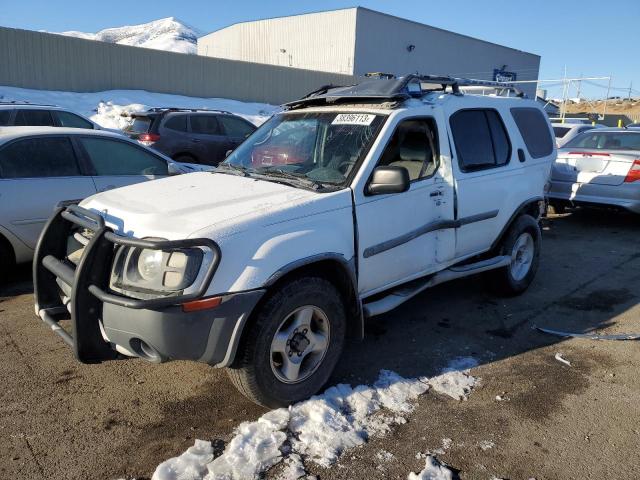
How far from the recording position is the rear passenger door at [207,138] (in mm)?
11695

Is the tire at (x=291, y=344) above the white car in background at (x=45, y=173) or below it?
below

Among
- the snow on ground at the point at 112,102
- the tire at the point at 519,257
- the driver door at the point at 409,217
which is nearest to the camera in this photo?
the driver door at the point at 409,217

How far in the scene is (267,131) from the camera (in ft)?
14.9

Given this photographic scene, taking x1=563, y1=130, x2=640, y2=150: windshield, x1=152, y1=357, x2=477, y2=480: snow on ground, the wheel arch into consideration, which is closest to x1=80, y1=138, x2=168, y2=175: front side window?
the wheel arch

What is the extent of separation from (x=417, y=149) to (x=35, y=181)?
147 inches

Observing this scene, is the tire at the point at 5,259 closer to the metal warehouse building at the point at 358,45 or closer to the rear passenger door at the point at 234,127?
the rear passenger door at the point at 234,127

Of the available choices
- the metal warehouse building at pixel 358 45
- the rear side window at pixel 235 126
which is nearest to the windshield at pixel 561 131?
the rear side window at pixel 235 126

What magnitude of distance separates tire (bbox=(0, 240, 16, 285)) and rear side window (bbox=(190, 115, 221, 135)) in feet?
23.1

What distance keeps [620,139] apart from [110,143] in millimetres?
8301

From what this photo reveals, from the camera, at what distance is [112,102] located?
22.4 meters

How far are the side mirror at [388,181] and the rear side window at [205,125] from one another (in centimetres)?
903

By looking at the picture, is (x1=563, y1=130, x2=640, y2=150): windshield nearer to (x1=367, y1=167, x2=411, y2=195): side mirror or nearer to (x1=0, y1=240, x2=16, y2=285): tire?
(x1=367, y1=167, x2=411, y2=195): side mirror

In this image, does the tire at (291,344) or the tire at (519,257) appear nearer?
the tire at (291,344)

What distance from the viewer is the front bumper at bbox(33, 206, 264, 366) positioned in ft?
8.97
